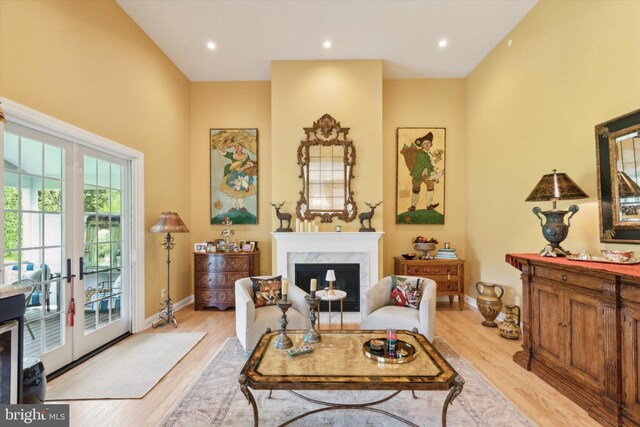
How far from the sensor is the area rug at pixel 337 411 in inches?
86.7

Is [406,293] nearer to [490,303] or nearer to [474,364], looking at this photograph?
[474,364]

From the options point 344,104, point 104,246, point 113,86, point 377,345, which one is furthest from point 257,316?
point 344,104

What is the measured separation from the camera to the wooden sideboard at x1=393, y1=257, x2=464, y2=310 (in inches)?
194

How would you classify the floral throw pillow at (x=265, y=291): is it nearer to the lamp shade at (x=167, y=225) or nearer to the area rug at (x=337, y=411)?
the area rug at (x=337, y=411)

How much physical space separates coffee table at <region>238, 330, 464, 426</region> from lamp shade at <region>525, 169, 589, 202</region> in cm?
192

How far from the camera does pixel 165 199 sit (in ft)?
15.6

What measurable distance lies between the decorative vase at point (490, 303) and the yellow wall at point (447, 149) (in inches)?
52.4

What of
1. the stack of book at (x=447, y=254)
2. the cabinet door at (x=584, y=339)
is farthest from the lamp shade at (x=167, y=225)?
the cabinet door at (x=584, y=339)

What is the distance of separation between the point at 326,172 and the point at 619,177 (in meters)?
3.54

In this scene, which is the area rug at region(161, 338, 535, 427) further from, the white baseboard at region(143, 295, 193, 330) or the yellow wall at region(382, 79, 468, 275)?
the yellow wall at region(382, 79, 468, 275)

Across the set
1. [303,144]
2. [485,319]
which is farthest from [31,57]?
[485,319]

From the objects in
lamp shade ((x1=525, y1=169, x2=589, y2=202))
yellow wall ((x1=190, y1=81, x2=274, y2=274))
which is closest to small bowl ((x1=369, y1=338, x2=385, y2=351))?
lamp shade ((x1=525, y1=169, x2=589, y2=202))

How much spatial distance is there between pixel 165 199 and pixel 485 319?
5.20 metres

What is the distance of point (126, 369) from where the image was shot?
9.80 ft
